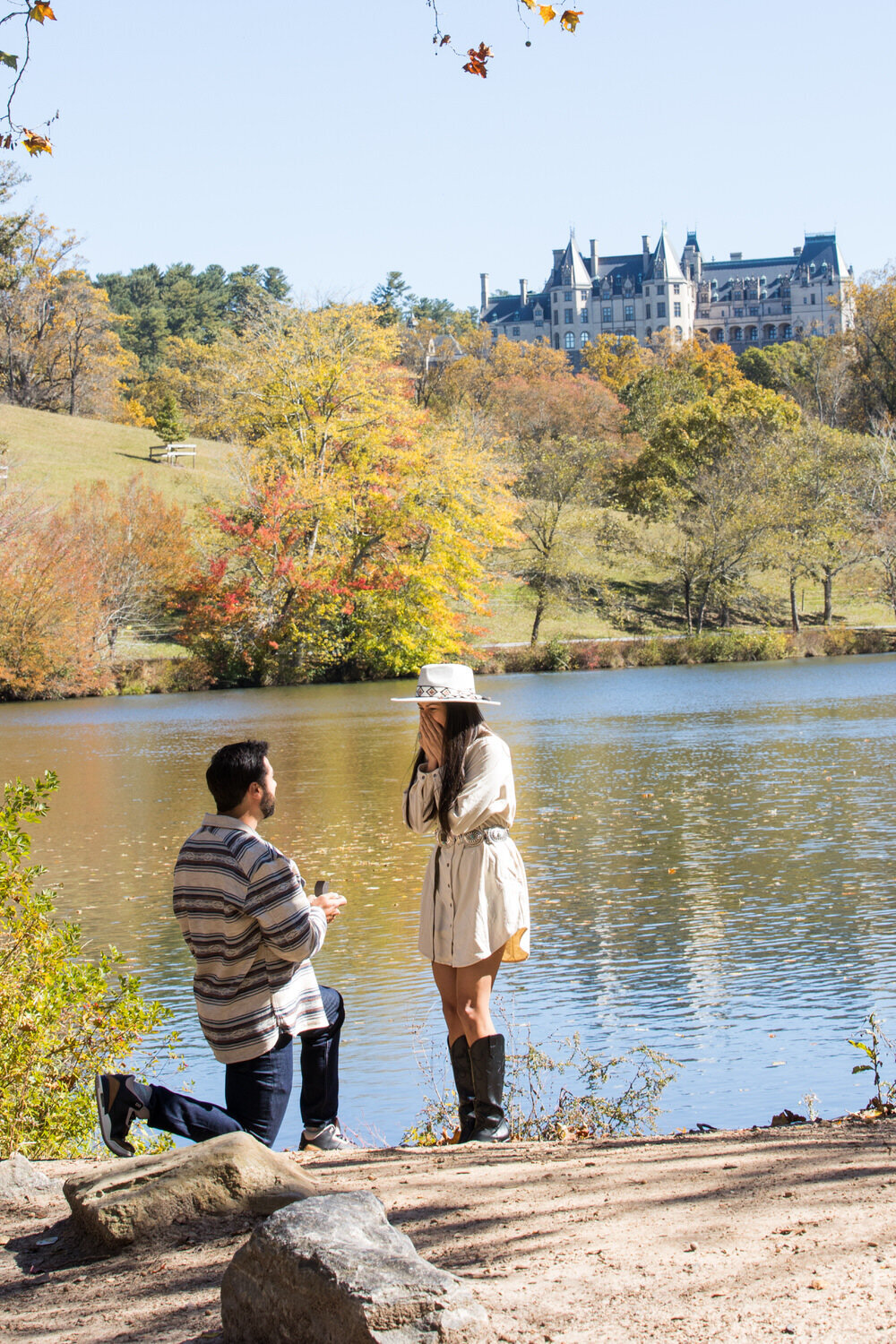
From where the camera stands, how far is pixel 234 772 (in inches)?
182

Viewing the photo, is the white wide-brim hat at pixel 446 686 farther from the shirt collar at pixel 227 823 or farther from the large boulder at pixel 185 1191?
the large boulder at pixel 185 1191

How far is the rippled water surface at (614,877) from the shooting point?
7.43 metres

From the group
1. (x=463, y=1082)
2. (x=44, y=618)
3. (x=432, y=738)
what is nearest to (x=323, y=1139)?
(x=463, y=1082)

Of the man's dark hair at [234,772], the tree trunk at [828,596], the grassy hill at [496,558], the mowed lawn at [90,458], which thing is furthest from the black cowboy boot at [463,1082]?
the tree trunk at [828,596]

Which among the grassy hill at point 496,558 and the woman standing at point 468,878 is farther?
the grassy hill at point 496,558

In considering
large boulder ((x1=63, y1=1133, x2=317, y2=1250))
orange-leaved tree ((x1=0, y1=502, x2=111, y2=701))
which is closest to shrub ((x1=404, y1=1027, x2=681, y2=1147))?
large boulder ((x1=63, y1=1133, x2=317, y2=1250))

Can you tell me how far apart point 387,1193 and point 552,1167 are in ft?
2.03

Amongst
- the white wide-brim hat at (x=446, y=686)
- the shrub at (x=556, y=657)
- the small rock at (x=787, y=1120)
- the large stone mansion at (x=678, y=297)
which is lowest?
the small rock at (x=787, y=1120)

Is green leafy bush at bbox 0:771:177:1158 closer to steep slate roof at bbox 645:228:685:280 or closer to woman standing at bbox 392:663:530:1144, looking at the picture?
woman standing at bbox 392:663:530:1144

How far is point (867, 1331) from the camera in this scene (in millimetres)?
2949

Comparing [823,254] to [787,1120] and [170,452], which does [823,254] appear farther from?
[787,1120]

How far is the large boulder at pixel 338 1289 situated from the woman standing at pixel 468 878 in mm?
2063

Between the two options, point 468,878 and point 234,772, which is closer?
point 234,772

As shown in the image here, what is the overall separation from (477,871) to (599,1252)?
1.83 meters
